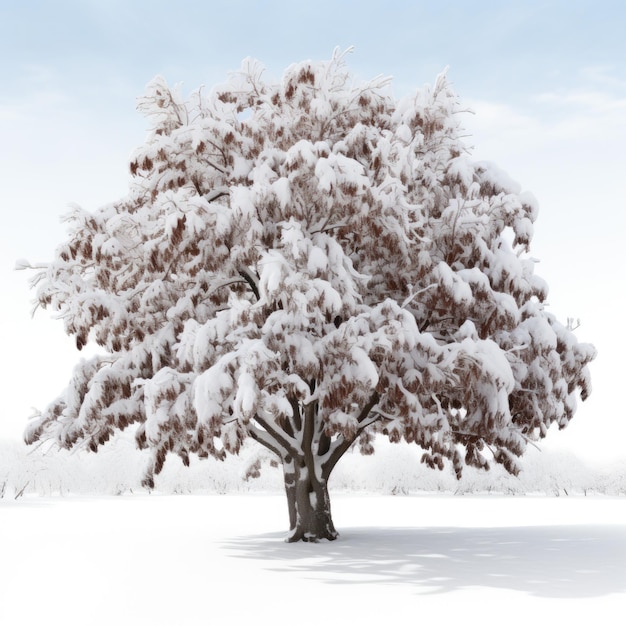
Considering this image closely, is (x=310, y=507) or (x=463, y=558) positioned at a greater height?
(x=310, y=507)

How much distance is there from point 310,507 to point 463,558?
3.62 meters

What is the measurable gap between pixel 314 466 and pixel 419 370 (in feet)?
11.9

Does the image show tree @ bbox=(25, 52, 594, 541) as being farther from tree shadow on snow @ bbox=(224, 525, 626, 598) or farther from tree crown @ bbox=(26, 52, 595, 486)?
tree shadow on snow @ bbox=(224, 525, 626, 598)

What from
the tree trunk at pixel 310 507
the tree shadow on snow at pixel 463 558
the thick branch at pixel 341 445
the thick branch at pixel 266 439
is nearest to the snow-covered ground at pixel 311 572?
the tree shadow on snow at pixel 463 558

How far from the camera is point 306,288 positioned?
11836mm

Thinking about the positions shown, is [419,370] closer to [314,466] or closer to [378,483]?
[314,466]

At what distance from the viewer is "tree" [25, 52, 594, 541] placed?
12406mm

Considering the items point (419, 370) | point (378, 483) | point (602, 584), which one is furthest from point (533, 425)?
point (378, 483)

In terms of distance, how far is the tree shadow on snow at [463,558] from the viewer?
34.8ft

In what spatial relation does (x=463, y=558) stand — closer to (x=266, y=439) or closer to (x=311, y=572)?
(x=311, y=572)

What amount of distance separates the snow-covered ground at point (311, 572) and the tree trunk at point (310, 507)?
0.42 metres

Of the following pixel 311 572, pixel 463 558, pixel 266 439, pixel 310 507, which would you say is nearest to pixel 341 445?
pixel 310 507

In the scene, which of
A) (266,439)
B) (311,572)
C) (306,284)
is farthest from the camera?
(266,439)

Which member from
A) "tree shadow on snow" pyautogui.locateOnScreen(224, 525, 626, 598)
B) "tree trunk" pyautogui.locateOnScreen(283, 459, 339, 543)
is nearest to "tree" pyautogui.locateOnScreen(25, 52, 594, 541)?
"tree trunk" pyautogui.locateOnScreen(283, 459, 339, 543)
